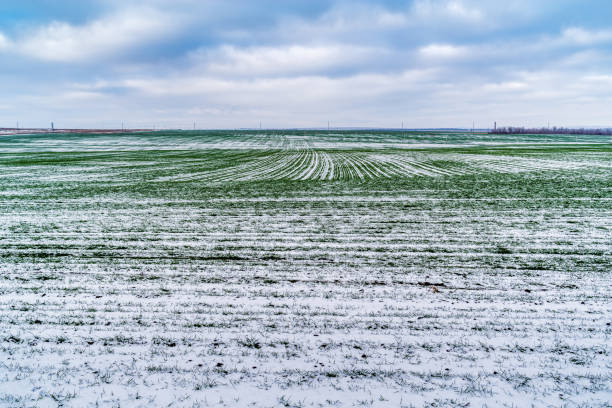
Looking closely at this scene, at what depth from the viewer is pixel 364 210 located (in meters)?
12.6

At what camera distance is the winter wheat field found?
13.1 ft

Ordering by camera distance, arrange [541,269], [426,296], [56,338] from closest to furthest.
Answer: [56,338] → [426,296] → [541,269]

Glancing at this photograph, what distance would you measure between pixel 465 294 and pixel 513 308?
71cm

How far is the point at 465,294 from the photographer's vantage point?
6.04 m

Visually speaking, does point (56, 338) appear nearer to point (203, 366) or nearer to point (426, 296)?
point (203, 366)

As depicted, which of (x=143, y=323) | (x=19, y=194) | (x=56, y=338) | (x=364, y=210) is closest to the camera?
(x=56, y=338)

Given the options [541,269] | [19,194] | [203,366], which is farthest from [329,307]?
[19,194]

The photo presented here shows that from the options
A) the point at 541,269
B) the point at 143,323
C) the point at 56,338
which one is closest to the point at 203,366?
the point at 143,323

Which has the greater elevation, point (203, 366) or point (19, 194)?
point (19, 194)

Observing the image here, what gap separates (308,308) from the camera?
561cm

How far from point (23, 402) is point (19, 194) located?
16238 millimetres

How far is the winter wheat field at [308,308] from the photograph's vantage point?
400 cm

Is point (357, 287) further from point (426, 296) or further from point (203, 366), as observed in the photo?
point (203, 366)

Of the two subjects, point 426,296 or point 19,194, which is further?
point 19,194
